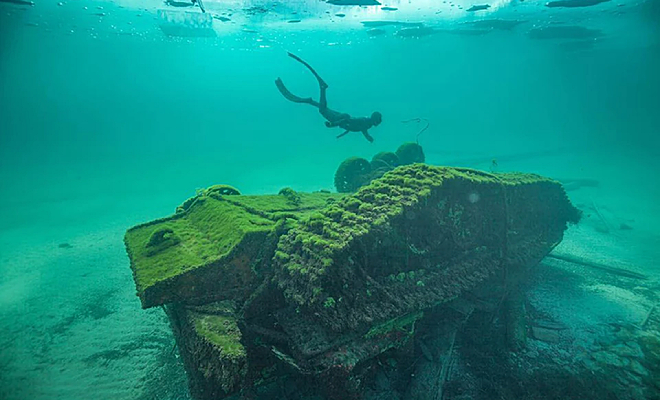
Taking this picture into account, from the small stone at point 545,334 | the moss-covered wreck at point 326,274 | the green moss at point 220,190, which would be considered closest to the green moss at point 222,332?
the moss-covered wreck at point 326,274

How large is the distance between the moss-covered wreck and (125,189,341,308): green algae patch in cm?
2

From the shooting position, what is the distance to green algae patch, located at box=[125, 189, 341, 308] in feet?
13.9

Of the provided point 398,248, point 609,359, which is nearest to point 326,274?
point 398,248

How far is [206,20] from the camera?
3184 cm

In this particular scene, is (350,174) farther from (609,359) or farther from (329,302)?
(609,359)

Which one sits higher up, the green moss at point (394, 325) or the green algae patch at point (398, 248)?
the green algae patch at point (398, 248)

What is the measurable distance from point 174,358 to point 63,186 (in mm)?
46478

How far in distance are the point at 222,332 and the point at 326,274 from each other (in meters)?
1.55

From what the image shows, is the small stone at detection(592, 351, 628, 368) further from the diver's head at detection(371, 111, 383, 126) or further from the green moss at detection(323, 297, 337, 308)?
the diver's head at detection(371, 111, 383, 126)

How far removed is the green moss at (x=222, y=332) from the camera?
3.35m

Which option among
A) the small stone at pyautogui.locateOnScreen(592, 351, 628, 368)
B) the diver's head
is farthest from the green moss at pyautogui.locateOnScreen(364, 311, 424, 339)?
the diver's head

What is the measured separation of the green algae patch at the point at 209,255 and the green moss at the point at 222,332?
431 mm

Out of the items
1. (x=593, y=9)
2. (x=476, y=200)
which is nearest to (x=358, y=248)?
(x=476, y=200)

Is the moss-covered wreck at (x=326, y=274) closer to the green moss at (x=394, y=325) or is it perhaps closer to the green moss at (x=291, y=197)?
the green moss at (x=394, y=325)
